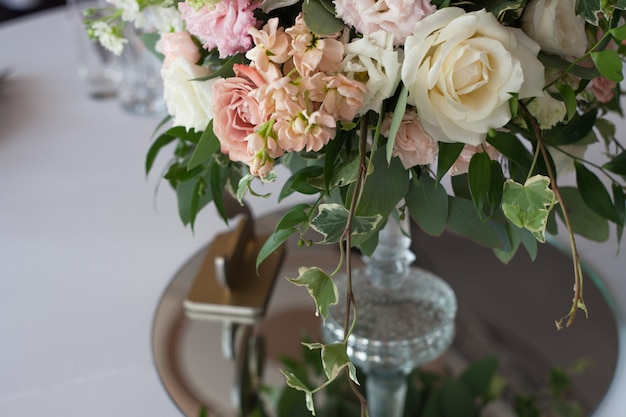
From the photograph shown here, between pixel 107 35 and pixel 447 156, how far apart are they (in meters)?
0.31

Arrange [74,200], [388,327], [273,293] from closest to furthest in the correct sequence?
1. [388,327]
2. [273,293]
3. [74,200]

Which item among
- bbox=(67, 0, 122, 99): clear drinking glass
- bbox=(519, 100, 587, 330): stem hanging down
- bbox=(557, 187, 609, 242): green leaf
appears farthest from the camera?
bbox=(67, 0, 122, 99): clear drinking glass

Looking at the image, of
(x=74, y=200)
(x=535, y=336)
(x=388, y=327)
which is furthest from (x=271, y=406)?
(x=74, y=200)

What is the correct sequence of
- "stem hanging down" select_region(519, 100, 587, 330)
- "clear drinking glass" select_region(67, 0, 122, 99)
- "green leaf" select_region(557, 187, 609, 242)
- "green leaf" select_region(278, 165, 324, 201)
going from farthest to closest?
1. "clear drinking glass" select_region(67, 0, 122, 99)
2. "green leaf" select_region(557, 187, 609, 242)
3. "green leaf" select_region(278, 165, 324, 201)
4. "stem hanging down" select_region(519, 100, 587, 330)

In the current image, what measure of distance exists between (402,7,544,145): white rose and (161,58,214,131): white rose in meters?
0.16

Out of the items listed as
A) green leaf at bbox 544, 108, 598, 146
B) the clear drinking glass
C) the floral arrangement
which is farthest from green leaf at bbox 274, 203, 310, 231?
the clear drinking glass

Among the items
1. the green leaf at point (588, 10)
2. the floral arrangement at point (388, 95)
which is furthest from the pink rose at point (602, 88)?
the green leaf at point (588, 10)

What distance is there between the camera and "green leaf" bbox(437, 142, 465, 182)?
50 centimetres

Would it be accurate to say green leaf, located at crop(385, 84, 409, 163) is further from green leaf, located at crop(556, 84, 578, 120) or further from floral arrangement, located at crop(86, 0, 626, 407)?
green leaf, located at crop(556, 84, 578, 120)

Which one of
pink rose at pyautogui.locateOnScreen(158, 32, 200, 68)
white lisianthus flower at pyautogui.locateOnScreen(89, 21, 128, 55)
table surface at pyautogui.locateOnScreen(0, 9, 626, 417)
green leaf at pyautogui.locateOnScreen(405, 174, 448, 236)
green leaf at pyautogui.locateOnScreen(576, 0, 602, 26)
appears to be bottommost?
table surface at pyautogui.locateOnScreen(0, 9, 626, 417)

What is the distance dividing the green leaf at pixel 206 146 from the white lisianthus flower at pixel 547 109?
23cm

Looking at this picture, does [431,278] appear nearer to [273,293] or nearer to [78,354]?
[273,293]

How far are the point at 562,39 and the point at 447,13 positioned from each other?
10cm

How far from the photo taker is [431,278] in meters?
0.86
